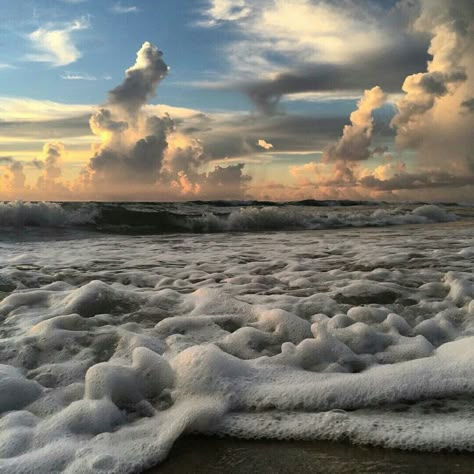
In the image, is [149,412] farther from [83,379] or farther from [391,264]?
[391,264]

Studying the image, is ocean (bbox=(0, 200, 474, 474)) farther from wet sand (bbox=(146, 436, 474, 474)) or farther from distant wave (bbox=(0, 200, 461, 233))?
distant wave (bbox=(0, 200, 461, 233))

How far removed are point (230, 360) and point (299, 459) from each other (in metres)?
0.84

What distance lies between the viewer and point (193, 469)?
1767 millimetres

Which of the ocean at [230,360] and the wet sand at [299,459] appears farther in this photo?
the ocean at [230,360]

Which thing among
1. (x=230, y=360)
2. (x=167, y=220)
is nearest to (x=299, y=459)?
(x=230, y=360)

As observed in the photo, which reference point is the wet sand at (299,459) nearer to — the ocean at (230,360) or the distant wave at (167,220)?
the ocean at (230,360)

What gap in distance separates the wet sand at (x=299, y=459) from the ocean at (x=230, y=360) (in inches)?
1.8

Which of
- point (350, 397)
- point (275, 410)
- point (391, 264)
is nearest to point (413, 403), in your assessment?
point (350, 397)

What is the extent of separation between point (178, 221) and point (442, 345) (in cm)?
1234

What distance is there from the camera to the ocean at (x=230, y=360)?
1973mm

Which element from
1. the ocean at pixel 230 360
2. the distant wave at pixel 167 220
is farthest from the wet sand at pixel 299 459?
the distant wave at pixel 167 220

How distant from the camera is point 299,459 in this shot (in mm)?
1804

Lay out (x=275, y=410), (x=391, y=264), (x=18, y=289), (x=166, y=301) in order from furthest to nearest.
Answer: (x=391, y=264) → (x=18, y=289) → (x=166, y=301) → (x=275, y=410)

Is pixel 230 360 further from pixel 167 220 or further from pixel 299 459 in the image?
pixel 167 220
